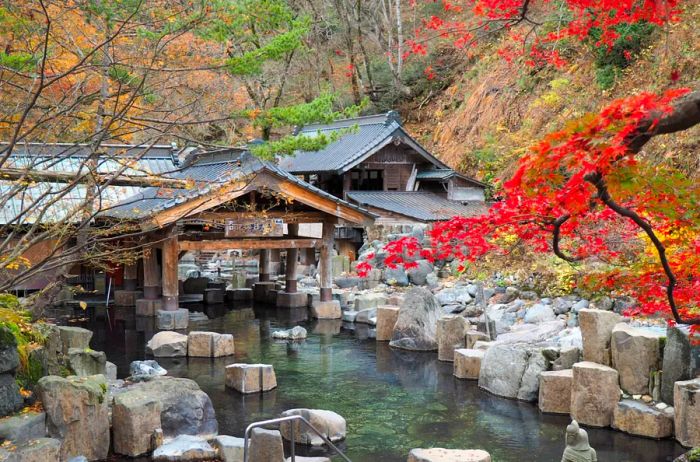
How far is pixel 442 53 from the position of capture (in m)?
37.4

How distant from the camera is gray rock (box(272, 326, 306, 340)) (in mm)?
16283

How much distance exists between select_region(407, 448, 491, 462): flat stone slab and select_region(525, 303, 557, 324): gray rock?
7.61 meters

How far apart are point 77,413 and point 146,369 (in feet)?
14.5

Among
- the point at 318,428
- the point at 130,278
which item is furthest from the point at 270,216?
the point at 318,428

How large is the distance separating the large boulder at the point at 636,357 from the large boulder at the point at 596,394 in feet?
0.62

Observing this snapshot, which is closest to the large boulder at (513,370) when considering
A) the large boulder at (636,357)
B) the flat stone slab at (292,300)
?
the large boulder at (636,357)

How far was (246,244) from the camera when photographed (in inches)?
717

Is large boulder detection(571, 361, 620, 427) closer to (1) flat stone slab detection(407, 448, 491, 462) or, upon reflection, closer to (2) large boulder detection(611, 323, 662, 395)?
(2) large boulder detection(611, 323, 662, 395)

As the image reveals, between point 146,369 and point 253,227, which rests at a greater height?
point 253,227

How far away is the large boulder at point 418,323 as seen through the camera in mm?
15070

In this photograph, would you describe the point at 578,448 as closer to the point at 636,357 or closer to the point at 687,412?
the point at 687,412

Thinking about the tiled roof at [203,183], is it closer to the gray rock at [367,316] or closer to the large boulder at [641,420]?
the gray rock at [367,316]

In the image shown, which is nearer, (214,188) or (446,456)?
(446,456)

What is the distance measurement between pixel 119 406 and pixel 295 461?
2453 millimetres
